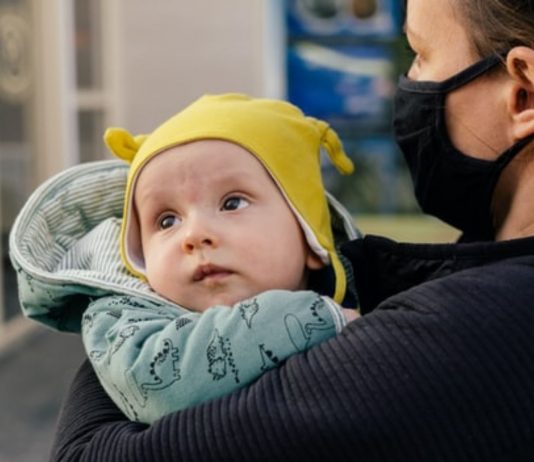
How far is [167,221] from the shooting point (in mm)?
1706

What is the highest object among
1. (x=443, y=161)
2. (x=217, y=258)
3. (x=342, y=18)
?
(x=443, y=161)

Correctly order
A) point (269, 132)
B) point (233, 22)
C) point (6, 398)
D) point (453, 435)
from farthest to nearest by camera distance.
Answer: point (233, 22)
point (6, 398)
point (269, 132)
point (453, 435)

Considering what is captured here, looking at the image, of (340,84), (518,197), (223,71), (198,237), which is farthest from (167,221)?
(340,84)

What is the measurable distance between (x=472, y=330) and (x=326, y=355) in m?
0.19

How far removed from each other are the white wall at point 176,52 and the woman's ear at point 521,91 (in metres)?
6.85

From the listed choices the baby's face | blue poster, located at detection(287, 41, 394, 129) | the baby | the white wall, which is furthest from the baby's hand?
blue poster, located at detection(287, 41, 394, 129)

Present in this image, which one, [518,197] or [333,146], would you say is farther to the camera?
[333,146]

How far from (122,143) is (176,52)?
6583 millimetres

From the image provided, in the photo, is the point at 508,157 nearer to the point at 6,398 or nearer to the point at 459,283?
the point at 459,283

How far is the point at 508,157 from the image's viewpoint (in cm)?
159

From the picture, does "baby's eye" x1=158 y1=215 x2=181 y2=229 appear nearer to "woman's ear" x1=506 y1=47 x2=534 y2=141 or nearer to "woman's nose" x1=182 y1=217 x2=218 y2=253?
"woman's nose" x1=182 y1=217 x2=218 y2=253

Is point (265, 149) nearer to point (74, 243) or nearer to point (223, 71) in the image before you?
point (74, 243)

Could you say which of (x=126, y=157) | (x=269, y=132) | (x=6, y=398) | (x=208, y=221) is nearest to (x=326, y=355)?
(x=208, y=221)

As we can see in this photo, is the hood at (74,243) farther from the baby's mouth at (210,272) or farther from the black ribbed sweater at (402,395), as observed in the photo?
the black ribbed sweater at (402,395)
